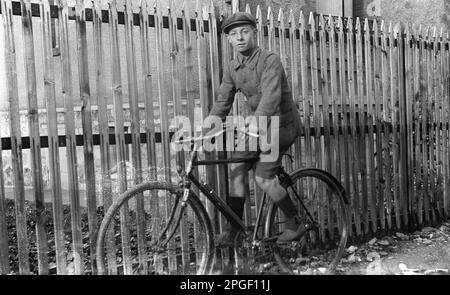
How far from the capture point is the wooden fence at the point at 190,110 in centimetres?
405

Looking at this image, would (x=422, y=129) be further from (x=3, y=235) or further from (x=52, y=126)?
(x=3, y=235)

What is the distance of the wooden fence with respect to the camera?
405 centimetres

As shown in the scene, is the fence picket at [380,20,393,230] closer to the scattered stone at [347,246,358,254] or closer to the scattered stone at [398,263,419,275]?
the scattered stone at [347,246,358,254]

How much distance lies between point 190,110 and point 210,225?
3.59 ft

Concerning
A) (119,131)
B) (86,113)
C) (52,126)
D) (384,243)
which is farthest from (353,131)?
(52,126)

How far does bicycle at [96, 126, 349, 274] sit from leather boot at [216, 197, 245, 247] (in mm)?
51

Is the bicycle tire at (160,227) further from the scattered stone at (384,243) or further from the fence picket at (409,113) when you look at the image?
the fence picket at (409,113)

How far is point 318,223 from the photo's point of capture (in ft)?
17.7

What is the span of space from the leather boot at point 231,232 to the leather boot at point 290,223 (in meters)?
0.29

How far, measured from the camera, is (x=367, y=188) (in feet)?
20.6

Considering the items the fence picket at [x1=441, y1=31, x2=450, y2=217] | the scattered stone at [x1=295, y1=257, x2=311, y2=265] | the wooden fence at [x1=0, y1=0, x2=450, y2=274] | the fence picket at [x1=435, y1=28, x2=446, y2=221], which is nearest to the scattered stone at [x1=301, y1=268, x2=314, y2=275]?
the scattered stone at [x1=295, y1=257, x2=311, y2=265]

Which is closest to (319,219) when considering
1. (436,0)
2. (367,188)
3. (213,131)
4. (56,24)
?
(367,188)

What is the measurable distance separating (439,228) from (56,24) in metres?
4.94

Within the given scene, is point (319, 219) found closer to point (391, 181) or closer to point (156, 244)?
point (391, 181)
